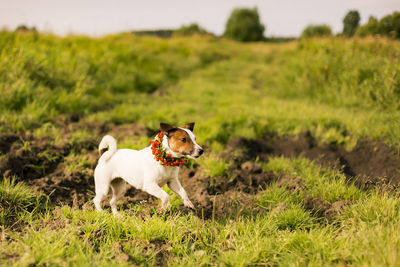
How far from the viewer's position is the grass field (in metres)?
2.69

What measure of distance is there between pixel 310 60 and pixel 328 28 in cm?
166

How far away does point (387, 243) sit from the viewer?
2.43 m

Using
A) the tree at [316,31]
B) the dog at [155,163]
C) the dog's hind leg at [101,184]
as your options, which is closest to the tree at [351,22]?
Result: the tree at [316,31]

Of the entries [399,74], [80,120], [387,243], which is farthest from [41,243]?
[399,74]

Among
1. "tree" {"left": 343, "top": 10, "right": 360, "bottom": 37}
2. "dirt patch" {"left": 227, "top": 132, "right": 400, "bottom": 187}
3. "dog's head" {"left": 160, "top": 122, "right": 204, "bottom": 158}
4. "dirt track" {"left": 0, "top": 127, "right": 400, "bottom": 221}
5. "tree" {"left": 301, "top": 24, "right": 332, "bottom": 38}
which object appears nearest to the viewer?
"dog's head" {"left": 160, "top": 122, "right": 204, "bottom": 158}

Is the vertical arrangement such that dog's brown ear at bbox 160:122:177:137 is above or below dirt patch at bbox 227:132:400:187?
above

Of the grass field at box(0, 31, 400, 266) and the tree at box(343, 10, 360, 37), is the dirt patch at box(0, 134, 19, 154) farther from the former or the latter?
the tree at box(343, 10, 360, 37)

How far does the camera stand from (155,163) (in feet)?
10.5

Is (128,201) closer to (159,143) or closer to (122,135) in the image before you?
(159,143)

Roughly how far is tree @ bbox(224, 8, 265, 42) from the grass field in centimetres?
3570

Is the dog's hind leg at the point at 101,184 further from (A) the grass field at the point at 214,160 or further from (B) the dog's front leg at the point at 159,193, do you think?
(B) the dog's front leg at the point at 159,193

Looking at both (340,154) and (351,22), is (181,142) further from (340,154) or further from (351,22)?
(351,22)

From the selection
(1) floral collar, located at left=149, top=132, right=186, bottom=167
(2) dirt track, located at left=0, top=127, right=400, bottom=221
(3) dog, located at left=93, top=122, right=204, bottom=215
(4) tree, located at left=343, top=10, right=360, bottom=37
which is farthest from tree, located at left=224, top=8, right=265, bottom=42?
(1) floral collar, located at left=149, top=132, right=186, bottom=167

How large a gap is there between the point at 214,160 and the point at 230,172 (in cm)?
32
